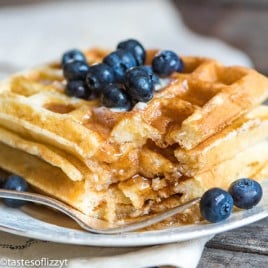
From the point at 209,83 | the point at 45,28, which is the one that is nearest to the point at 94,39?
the point at 45,28

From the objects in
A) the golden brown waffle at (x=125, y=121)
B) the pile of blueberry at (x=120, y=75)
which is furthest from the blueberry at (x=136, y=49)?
the golden brown waffle at (x=125, y=121)

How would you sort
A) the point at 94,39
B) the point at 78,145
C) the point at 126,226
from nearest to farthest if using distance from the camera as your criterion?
the point at 126,226, the point at 78,145, the point at 94,39

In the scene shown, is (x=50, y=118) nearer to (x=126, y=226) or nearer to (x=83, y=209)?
(x=83, y=209)

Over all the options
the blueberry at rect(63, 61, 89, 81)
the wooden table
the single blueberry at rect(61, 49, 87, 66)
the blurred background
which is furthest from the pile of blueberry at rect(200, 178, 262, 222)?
the blurred background

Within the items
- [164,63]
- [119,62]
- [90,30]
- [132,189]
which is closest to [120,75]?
[119,62]

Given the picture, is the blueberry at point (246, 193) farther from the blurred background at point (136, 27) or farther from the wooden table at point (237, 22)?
the blurred background at point (136, 27)
